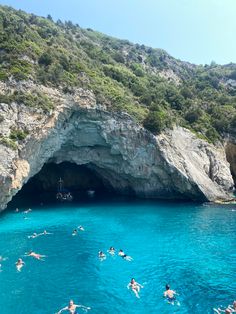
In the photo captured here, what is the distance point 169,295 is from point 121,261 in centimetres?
731

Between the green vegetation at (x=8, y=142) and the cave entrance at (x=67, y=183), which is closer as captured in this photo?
the green vegetation at (x=8, y=142)

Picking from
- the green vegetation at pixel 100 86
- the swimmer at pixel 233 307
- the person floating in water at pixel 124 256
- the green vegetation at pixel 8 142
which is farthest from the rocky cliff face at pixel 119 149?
the swimmer at pixel 233 307

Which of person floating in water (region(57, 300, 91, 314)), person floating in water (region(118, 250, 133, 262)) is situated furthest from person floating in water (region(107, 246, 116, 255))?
person floating in water (region(57, 300, 91, 314))

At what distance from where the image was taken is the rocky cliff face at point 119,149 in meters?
47.2

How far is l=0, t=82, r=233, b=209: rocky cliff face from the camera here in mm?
47188

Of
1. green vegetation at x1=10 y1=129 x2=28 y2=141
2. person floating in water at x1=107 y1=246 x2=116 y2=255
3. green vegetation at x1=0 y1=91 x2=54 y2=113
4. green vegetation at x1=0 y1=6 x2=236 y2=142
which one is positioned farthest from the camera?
green vegetation at x1=0 y1=6 x2=236 y2=142

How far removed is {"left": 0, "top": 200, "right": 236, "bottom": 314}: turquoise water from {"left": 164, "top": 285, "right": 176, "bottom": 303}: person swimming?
1.38 feet

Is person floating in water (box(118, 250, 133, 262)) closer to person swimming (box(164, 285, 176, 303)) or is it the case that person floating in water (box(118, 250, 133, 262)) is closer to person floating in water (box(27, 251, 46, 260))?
person floating in water (box(27, 251, 46, 260))

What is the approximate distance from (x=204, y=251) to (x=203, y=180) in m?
23.1

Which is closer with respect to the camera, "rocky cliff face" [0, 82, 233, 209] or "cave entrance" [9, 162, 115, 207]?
"rocky cliff face" [0, 82, 233, 209]

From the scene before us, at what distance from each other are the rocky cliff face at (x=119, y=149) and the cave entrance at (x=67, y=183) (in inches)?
229

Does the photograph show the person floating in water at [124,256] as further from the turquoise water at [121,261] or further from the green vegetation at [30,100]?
the green vegetation at [30,100]

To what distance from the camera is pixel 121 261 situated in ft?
98.9

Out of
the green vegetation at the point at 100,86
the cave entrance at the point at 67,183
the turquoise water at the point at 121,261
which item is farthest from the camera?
the cave entrance at the point at 67,183
